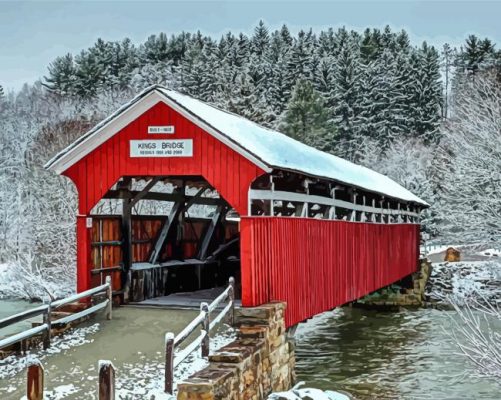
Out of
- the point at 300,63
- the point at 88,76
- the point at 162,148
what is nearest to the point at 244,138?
Answer: the point at 162,148

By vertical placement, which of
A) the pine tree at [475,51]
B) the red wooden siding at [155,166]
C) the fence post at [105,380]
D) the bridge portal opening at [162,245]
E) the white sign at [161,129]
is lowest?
the fence post at [105,380]

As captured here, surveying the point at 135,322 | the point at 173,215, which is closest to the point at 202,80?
the point at 173,215

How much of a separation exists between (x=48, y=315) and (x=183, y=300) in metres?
3.26

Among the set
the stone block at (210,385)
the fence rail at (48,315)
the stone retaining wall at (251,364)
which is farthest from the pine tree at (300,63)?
the stone block at (210,385)

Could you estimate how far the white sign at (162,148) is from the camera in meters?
9.73

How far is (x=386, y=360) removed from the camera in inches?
540

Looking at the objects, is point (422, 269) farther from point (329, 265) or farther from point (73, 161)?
point (73, 161)

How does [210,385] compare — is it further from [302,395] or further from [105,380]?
[302,395]

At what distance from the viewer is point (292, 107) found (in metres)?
42.2

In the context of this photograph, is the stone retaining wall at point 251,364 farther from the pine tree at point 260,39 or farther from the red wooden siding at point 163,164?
the pine tree at point 260,39

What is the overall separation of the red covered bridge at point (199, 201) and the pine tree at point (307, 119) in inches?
1102

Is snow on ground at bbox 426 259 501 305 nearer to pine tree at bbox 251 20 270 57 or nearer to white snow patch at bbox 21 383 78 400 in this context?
white snow patch at bbox 21 383 78 400

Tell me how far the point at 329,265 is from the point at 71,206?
1453 centimetres

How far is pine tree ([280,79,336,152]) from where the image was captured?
41.6m
